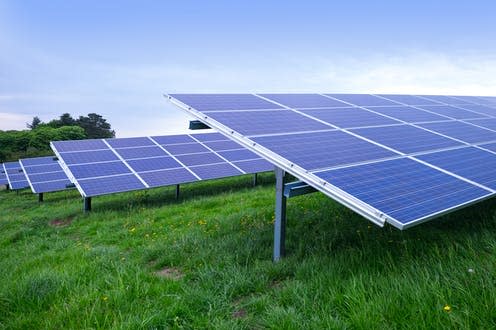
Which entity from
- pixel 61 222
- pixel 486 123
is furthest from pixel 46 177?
pixel 486 123

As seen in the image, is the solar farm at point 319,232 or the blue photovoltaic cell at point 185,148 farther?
the blue photovoltaic cell at point 185,148

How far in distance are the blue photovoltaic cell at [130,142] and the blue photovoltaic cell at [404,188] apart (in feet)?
45.9

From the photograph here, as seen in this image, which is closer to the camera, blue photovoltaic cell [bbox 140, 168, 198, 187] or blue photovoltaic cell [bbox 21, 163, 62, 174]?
blue photovoltaic cell [bbox 140, 168, 198, 187]

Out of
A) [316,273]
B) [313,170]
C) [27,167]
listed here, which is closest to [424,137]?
[313,170]

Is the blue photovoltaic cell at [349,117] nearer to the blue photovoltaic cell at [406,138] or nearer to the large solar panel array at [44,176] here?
the blue photovoltaic cell at [406,138]

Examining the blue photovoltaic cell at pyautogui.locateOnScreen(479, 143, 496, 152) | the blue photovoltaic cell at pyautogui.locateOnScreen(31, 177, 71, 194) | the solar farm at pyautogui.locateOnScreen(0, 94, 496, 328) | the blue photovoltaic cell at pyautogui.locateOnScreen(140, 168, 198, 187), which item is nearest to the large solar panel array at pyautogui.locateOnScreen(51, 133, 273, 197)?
the blue photovoltaic cell at pyautogui.locateOnScreen(140, 168, 198, 187)

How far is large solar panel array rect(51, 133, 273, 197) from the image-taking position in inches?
547

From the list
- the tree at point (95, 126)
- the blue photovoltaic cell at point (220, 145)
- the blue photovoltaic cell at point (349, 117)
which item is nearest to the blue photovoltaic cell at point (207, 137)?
the blue photovoltaic cell at point (220, 145)

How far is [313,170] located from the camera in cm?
545

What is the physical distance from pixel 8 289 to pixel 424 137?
7.54 meters

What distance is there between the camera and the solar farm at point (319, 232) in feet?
13.7

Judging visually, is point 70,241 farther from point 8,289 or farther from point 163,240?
point 8,289

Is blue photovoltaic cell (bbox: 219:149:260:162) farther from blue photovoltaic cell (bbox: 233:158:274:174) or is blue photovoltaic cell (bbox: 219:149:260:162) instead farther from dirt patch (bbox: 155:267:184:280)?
dirt patch (bbox: 155:267:184:280)

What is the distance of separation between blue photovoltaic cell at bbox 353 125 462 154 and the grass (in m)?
1.33
